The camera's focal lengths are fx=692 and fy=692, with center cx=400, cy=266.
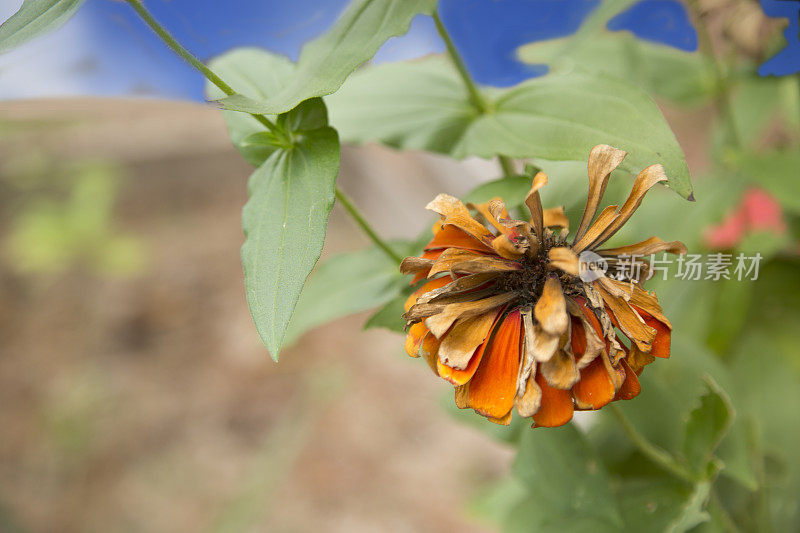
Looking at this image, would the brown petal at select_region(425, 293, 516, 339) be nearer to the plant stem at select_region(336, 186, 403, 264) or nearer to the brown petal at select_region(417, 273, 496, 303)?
the brown petal at select_region(417, 273, 496, 303)

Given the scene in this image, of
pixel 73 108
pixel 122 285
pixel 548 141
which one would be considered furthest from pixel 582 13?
pixel 122 285

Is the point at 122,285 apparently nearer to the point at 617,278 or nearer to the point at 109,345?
the point at 109,345

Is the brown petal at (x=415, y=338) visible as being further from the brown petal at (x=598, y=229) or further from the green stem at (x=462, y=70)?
the green stem at (x=462, y=70)

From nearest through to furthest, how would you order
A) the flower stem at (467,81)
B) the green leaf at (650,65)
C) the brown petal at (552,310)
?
the brown petal at (552,310) < the flower stem at (467,81) < the green leaf at (650,65)

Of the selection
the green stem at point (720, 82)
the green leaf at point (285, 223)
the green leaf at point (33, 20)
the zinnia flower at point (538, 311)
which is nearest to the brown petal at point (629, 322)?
the zinnia flower at point (538, 311)

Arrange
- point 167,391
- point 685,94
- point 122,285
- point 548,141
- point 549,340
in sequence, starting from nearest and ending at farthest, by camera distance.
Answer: point 549,340, point 548,141, point 685,94, point 167,391, point 122,285

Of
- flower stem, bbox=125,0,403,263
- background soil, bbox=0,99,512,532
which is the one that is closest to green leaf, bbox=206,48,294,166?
flower stem, bbox=125,0,403,263
